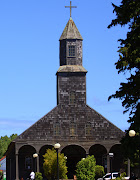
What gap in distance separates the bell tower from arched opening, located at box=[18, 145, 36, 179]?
691cm

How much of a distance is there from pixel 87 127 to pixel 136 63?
35659mm

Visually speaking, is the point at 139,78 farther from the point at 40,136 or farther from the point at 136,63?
the point at 40,136

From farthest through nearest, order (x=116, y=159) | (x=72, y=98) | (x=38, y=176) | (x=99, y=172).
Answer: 1. (x=116, y=159)
2. (x=72, y=98)
3. (x=38, y=176)
4. (x=99, y=172)

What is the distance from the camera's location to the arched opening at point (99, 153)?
7400cm

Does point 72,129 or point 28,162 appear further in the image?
point 28,162

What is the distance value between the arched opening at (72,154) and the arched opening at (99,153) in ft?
4.11

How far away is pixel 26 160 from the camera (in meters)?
74.1

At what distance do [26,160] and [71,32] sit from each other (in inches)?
654

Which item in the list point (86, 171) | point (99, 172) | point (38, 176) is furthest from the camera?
point (38, 176)

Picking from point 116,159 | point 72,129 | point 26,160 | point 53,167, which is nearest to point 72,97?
point 72,129

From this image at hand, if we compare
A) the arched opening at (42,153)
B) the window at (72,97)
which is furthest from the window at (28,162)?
the window at (72,97)

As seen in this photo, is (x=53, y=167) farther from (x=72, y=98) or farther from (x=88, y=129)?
A: (x=72, y=98)

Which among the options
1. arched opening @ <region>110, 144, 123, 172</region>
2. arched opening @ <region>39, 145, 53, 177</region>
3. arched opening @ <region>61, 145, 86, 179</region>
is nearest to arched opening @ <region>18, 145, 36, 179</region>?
arched opening @ <region>39, 145, 53, 177</region>

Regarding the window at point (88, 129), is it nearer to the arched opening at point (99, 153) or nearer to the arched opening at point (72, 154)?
the arched opening at point (99, 153)
